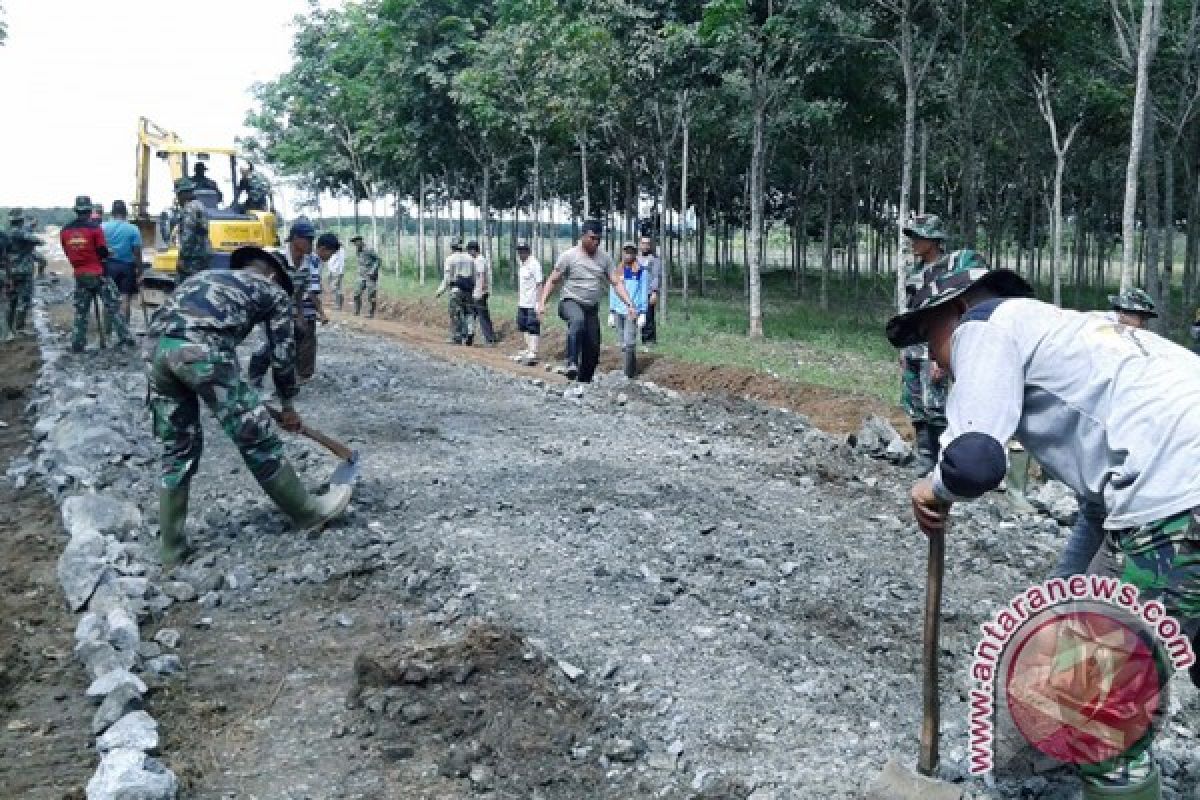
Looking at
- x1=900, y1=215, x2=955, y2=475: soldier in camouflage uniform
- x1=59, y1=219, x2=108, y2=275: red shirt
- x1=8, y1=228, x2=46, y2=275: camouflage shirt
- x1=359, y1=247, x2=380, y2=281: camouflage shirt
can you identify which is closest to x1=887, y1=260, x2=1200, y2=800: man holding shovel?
x1=900, y1=215, x2=955, y2=475: soldier in camouflage uniform

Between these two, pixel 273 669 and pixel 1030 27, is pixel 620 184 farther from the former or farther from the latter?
pixel 273 669

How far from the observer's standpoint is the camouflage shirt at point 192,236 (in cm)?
1163

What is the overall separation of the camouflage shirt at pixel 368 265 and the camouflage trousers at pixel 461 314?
645cm

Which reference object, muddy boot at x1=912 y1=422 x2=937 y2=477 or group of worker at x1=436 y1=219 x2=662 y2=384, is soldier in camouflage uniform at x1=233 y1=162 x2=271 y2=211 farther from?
muddy boot at x1=912 y1=422 x2=937 y2=477

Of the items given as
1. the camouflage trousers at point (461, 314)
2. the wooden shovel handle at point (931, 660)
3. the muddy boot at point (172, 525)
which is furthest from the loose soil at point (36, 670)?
the camouflage trousers at point (461, 314)

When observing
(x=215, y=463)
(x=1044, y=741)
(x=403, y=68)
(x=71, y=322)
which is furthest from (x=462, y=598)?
(x=403, y=68)

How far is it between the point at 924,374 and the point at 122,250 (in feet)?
36.6

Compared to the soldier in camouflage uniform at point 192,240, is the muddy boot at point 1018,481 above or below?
below

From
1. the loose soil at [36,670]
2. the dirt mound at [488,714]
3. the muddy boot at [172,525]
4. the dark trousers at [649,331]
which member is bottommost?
the loose soil at [36,670]

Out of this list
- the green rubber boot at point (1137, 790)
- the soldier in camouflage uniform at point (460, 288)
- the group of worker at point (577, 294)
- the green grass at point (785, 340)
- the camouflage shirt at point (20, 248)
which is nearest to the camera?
the green rubber boot at point (1137, 790)

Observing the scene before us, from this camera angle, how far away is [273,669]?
449 cm

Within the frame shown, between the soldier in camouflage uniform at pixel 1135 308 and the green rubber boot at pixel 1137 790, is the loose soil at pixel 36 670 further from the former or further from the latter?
the soldier in camouflage uniform at pixel 1135 308

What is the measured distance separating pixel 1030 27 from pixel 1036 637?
49.8 ft

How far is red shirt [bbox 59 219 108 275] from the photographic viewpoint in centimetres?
→ 1261
